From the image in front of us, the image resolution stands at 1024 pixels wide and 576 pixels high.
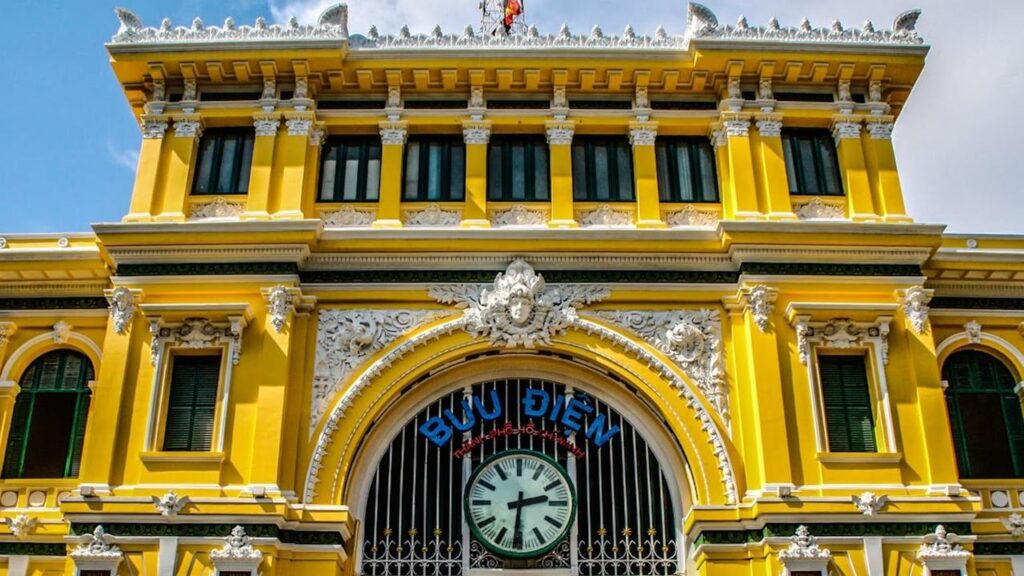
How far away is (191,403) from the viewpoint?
70.8 ft

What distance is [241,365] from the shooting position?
21.6 meters

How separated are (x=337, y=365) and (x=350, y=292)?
1.49 metres

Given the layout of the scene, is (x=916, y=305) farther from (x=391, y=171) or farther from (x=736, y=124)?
(x=391, y=171)

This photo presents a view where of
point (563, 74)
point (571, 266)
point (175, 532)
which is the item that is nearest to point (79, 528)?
point (175, 532)

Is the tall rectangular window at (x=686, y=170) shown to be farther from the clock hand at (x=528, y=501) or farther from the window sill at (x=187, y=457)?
the window sill at (x=187, y=457)

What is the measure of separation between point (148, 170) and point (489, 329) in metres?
7.76

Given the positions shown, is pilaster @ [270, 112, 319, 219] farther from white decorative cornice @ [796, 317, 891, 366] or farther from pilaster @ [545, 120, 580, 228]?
white decorative cornice @ [796, 317, 891, 366]

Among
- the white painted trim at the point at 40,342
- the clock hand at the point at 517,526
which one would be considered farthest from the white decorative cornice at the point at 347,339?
the white painted trim at the point at 40,342

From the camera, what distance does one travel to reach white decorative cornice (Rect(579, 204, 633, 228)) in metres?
23.5

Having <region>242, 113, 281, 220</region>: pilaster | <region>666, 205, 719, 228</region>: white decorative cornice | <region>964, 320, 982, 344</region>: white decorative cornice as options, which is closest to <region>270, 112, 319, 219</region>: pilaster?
<region>242, 113, 281, 220</region>: pilaster

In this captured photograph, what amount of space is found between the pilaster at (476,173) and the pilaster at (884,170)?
788 cm

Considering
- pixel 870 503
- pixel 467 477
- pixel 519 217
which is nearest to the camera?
pixel 870 503

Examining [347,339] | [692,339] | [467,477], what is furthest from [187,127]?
[692,339]

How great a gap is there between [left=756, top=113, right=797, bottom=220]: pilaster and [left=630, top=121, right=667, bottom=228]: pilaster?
212cm
